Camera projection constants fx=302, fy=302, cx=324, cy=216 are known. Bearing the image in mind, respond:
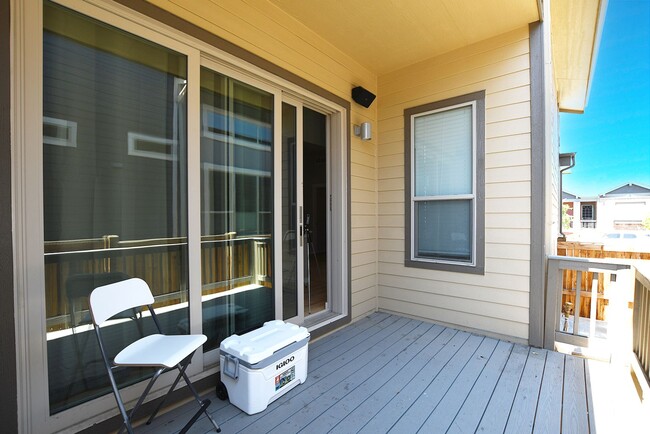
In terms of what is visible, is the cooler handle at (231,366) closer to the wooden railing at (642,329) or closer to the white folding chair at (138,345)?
the white folding chair at (138,345)

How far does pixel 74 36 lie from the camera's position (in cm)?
156

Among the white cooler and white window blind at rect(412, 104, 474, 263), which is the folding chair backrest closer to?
the white cooler

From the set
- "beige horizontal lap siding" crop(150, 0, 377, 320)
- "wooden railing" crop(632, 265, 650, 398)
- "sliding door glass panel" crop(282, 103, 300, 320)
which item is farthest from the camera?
"sliding door glass panel" crop(282, 103, 300, 320)

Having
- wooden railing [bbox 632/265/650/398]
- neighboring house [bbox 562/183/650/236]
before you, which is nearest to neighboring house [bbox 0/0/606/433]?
wooden railing [bbox 632/265/650/398]

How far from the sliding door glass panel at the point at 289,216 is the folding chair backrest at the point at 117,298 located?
4.06 feet

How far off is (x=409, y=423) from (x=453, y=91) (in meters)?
3.06

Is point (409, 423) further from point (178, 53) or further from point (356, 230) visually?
point (178, 53)

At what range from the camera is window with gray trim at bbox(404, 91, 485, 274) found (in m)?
3.09

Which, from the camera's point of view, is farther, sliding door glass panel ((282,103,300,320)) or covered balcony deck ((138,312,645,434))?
sliding door glass panel ((282,103,300,320))

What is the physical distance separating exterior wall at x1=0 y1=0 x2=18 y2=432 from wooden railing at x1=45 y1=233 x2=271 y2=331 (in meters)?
0.15

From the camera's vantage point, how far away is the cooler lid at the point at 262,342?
1.82 meters

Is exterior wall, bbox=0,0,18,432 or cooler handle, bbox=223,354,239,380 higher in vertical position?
exterior wall, bbox=0,0,18,432

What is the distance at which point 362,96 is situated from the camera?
339 centimetres

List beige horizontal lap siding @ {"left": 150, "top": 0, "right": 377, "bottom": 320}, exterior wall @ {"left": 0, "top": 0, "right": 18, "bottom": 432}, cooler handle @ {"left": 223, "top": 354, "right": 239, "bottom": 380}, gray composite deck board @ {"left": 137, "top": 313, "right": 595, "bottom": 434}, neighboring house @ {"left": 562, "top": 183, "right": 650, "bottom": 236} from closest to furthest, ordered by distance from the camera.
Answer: exterior wall @ {"left": 0, "top": 0, "right": 18, "bottom": 432} < gray composite deck board @ {"left": 137, "top": 313, "right": 595, "bottom": 434} < cooler handle @ {"left": 223, "top": 354, "right": 239, "bottom": 380} < beige horizontal lap siding @ {"left": 150, "top": 0, "right": 377, "bottom": 320} < neighboring house @ {"left": 562, "top": 183, "right": 650, "bottom": 236}
